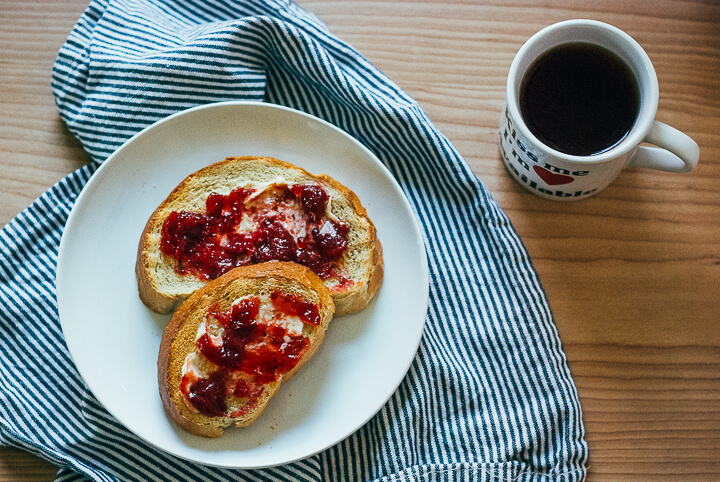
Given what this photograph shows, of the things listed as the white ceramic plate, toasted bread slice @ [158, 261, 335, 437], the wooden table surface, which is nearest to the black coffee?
the wooden table surface

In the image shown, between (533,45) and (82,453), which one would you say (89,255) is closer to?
(82,453)

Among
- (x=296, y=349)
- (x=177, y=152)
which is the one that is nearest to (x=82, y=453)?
(x=296, y=349)

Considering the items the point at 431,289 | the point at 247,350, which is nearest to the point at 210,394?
the point at 247,350

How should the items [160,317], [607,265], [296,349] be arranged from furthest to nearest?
1. [607,265]
2. [160,317]
3. [296,349]

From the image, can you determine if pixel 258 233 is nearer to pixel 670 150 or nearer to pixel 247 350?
pixel 247 350

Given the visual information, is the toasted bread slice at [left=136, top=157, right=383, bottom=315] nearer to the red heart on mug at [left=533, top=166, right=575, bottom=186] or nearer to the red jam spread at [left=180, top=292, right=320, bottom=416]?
the red jam spread at [left=180, top=292, right=320, bottom=416]

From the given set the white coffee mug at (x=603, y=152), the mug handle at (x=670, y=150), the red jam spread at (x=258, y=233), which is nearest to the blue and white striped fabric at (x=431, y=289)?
the white coffee mug at (x=603, y=152)
